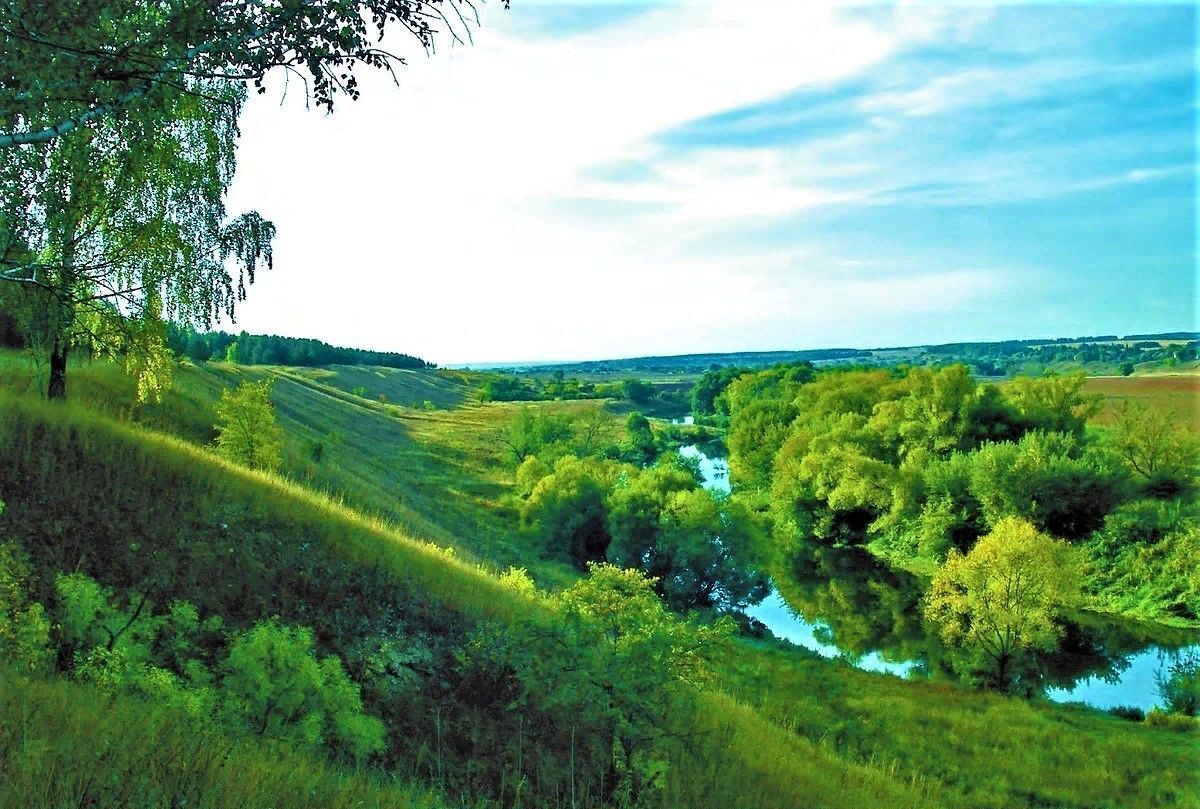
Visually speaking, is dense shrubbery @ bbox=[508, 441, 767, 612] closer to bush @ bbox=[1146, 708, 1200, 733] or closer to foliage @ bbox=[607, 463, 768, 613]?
foliage @ bbox=[607, 463, 768, 613]

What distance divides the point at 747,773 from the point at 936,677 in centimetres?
2511

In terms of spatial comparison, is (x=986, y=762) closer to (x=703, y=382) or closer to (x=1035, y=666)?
(x=1035, y=666)

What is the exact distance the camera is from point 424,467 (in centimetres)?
6112

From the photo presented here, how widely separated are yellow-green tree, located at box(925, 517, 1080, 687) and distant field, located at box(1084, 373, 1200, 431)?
1944 cm

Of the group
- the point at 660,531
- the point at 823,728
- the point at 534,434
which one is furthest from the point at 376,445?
the point at 823,728

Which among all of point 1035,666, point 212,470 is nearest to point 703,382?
point 1035,666

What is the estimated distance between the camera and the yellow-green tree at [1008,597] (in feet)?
95.8

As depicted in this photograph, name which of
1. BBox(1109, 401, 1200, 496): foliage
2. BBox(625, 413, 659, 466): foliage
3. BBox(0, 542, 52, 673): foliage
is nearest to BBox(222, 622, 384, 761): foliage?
BBox(0, 542, 52, 673): foliage

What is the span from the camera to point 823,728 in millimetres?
20109

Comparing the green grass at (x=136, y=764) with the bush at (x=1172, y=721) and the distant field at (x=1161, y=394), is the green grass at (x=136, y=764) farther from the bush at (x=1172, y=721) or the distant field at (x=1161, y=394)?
the distant field at (x=1161, y=394)

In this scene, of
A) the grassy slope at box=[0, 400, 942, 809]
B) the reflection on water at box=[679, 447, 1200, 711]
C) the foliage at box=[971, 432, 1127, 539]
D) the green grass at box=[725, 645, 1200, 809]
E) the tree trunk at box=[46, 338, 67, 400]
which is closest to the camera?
the grassy slope at box=[0, 400, 942, 809]

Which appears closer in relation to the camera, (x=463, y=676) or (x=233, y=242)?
(x=463, y=676)

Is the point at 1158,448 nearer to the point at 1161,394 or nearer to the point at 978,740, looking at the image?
the point at 1161,394

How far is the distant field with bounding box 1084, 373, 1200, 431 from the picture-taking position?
43.3m
